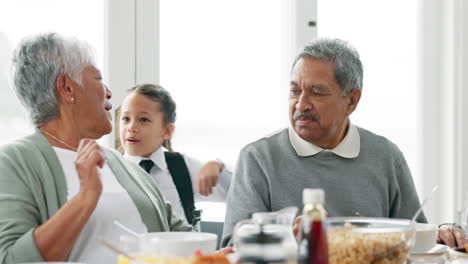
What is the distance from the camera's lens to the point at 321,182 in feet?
8.29

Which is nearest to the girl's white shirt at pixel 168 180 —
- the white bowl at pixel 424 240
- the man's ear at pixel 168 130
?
Answer: the man's ear at pixel 168 130

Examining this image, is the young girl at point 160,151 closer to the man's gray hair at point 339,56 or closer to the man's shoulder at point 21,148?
the man's gray hair at point 339,56

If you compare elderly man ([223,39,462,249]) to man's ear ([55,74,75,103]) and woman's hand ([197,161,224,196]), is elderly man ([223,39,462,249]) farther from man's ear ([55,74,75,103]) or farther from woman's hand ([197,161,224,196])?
man's ear ([55,74,75,103])

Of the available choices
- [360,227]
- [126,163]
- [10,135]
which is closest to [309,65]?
[126,163]

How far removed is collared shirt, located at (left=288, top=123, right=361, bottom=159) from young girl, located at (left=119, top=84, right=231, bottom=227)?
68 cm

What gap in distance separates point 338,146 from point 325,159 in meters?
0.09

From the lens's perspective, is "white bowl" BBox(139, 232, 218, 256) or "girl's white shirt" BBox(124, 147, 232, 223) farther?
"girl's white shirt" BBox(124, 147, 232, 223)

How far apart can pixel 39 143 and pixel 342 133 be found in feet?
3.75

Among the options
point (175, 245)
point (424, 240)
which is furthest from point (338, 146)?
point (175, 245)

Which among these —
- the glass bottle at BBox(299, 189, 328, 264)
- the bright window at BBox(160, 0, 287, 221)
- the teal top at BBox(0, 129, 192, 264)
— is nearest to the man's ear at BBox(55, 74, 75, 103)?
the teal top at BBox(0, 129, 192, 264)

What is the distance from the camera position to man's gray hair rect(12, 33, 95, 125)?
216cm

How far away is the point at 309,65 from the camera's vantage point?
8.47 ft

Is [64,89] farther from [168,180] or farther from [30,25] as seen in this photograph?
[30,25]

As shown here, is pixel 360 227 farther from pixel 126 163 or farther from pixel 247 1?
pixel 247 1
